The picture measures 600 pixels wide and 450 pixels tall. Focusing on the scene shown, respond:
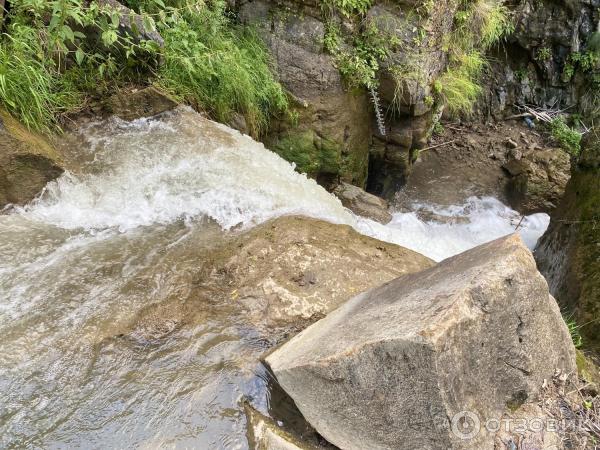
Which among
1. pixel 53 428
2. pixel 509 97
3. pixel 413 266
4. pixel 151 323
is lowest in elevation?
pixel 53 428

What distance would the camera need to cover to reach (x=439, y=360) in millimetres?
1840

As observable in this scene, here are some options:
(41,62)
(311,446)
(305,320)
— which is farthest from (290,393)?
(41,62)

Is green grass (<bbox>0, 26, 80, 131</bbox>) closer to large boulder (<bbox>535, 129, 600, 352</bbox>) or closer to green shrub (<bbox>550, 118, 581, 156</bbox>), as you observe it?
large boulder (<bbox>535, 129, 600, 352</bbox>)

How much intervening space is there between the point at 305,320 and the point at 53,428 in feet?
4.80

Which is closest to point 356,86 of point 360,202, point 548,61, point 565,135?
point 360,202

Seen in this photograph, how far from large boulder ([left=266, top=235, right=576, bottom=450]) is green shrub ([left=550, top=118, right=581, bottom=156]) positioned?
23.6 ft

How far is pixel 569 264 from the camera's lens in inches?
161

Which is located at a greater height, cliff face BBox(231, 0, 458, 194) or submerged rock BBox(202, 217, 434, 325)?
cliff face BBox(231, 0, 458, 194)

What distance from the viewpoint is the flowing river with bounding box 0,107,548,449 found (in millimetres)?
2283

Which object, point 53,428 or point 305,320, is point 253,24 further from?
point 53,428

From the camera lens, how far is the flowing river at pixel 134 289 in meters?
2.28

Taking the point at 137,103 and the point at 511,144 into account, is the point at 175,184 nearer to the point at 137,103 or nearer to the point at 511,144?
the point at 137,103

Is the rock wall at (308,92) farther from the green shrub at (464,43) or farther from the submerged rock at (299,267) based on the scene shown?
the submerged rock at (299,267)

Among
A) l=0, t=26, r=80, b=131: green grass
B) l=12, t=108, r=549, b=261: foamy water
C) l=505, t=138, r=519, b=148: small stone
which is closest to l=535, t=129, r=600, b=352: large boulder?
l=12, t=108, r=549, b=261: foamy water
